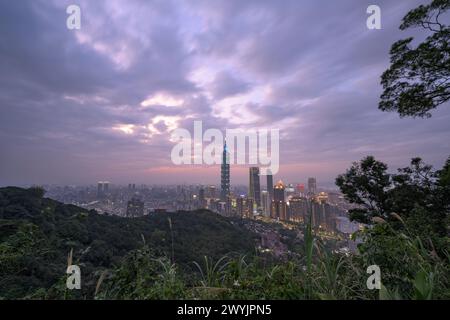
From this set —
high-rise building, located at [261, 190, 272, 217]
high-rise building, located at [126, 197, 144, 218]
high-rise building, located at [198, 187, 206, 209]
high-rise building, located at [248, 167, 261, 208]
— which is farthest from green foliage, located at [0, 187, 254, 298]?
high-rise building, located at [248, 167, 261, 208]

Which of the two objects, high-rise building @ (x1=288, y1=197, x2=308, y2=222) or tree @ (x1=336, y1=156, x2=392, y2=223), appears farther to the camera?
tree @ (x1=336, y1=156, x2=392, y2=223)

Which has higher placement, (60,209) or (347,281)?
(347,281)

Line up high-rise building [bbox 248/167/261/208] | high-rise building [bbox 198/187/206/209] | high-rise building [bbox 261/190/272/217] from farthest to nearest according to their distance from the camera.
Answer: high-rise building [bbox 198/187/206/209] < high-rise building [bbox 248/167/261/208] < high-rise building [bbox 261/190/272/217]

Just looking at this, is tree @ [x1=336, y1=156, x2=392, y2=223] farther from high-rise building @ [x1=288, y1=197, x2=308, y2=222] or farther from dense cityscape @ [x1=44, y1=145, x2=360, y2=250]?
high-rise building @ [x1=288, y1=197, x2=308, y2=222]

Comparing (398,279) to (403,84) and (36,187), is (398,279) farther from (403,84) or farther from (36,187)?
(36,187)

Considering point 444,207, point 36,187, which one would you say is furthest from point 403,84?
point 36,187

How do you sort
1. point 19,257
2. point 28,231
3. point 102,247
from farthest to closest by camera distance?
point 102,247, point 28,231, point 19,257

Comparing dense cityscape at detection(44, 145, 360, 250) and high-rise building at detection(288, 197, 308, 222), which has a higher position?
high-rise building at detection(288, 197, 308, 222)

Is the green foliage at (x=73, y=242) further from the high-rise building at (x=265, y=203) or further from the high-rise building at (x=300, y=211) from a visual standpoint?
the high-rise building at (x=265, y=203)

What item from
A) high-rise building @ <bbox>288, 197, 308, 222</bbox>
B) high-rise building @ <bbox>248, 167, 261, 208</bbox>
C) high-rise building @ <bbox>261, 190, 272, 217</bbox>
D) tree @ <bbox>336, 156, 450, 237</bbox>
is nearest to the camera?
high-rise building @ <bbox>288, 197, 308, 222</bbox>

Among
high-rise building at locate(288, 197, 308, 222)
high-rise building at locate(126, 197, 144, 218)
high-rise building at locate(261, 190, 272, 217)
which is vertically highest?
high-rise building at locate(288, 197, 308, 222)

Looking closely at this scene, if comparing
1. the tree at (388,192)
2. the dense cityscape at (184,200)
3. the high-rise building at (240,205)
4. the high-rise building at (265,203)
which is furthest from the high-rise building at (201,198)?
the tree at (388,192)
